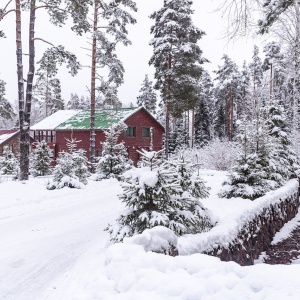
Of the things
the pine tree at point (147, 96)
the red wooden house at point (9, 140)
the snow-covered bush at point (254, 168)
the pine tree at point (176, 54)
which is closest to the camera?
the snow-covered bush at point (254, 168)

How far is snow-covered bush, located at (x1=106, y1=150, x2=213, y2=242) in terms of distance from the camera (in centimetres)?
579

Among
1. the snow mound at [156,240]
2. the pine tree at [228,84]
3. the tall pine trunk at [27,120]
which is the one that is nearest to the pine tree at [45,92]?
the tall pine trunk at [27,120]

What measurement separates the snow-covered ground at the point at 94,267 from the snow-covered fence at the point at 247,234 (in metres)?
0.55

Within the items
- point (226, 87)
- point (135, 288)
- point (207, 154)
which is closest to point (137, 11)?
point (207, 154)

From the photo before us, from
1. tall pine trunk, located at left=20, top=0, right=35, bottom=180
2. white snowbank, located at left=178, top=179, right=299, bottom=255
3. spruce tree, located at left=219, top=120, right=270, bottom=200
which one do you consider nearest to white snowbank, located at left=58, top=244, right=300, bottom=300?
white snowbank, located at left=178, top=179, right=299, bottom=255

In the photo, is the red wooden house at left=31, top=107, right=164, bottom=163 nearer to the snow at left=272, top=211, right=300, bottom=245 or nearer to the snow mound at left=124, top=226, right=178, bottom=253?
the snow at left=272, top=211, right=300, bottom=245

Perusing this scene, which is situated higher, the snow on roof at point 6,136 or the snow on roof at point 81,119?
the snow on roof at point 81,119

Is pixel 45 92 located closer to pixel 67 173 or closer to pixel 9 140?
pixel 9 140

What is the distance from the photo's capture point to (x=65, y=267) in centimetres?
599

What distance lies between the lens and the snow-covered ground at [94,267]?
10.4 ft

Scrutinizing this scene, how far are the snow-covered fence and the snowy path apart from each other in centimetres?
241

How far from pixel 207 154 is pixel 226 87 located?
71.9 ft

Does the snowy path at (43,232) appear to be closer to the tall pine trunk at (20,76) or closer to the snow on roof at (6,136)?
the tall pine trunk at (20,76)

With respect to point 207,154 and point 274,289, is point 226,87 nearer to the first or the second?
point 207,154
